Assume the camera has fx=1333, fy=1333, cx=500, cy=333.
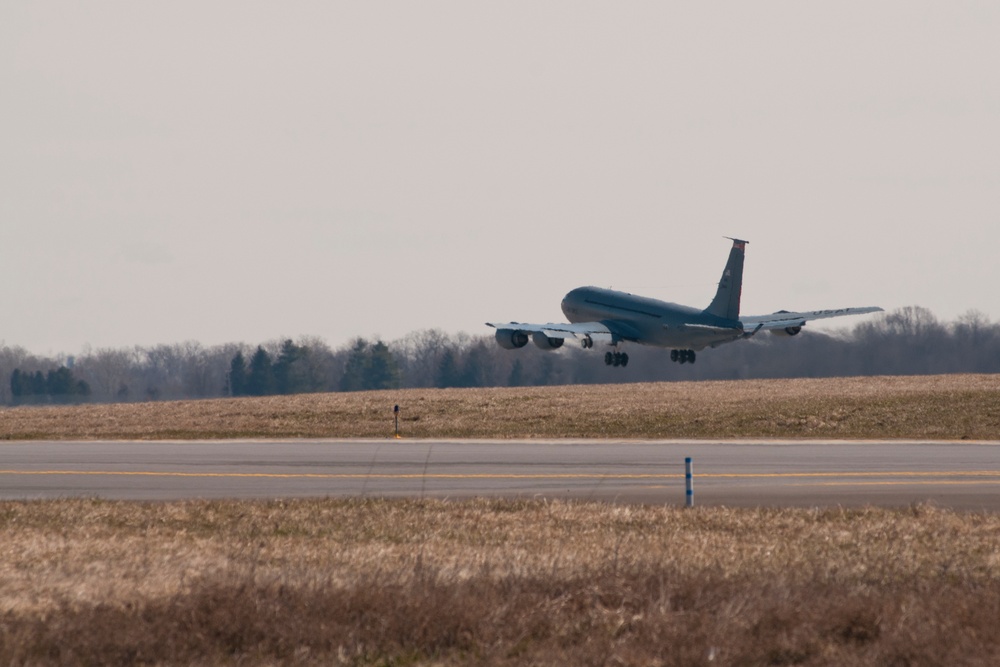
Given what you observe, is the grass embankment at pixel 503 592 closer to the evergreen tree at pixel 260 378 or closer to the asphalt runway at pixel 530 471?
the asphalt runway at pixel 530 471

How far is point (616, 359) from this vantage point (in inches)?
3364

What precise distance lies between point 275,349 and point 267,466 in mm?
102640

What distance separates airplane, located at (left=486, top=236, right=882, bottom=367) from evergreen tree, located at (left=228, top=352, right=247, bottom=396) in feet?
172

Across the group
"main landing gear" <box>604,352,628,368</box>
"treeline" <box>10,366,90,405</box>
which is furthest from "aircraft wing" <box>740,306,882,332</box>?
"treeline" <box>10,366,90,405</box>

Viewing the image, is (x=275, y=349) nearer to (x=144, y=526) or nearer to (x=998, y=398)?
(x=998, y=398)

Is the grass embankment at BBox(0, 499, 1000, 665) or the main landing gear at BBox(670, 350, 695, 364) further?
the main landing gear at BBox(670, 350, 695, 364)

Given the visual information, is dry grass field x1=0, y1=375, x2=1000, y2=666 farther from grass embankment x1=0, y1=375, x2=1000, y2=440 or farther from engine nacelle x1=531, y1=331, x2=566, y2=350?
engine nacelle x1=531, y1=331, x2=566, y2=350

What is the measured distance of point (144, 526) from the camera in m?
19.3

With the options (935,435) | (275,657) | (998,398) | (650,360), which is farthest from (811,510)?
(650,360)

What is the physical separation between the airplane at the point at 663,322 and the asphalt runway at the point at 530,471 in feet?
119

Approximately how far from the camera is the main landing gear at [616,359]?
8500 centimetres

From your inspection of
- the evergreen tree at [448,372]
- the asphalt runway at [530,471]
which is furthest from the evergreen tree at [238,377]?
the asphalt runway at [530,471]

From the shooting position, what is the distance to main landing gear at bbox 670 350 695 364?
8338cm

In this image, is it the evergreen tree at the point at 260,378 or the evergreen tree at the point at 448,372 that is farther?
the evergreen tree at the point at 260,378
